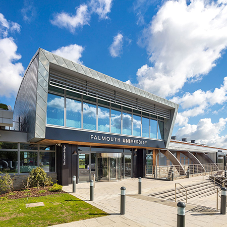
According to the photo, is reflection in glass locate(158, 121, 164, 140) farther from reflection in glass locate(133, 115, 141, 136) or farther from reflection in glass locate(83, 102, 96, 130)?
reflection in glass locate(83, 102, 96, 130)

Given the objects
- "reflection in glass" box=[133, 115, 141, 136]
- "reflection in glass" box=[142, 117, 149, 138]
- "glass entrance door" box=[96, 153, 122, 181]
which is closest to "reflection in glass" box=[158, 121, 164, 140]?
"reflection in glass" box=[142, 117, 149, 138]

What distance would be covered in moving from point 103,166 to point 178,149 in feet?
42.1

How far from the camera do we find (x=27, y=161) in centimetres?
1412

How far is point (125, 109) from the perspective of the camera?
1888 cm

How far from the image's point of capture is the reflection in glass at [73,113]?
14336mm

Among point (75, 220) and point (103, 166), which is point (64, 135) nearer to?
point (103, 166)

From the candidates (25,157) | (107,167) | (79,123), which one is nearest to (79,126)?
(79,123)

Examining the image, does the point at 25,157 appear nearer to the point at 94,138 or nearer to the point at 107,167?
the point at 94,138

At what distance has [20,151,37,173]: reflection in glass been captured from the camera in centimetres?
1388

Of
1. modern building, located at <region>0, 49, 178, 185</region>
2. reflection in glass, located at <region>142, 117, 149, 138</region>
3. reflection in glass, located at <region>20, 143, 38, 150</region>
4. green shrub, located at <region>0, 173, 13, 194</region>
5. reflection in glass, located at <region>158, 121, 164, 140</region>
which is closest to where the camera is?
green shrub, located at <region>0, 173, 13, 194</region>

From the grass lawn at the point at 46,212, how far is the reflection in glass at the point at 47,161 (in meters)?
4.81

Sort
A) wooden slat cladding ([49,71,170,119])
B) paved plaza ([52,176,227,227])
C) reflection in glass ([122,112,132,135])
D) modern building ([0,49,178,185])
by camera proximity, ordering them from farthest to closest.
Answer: reflection in glass ([122,112,132,135]), wooden slat cladding ([49,71,170,119]), modern building ([0,49,178,185]), paved plaza ([52,176,227,227])

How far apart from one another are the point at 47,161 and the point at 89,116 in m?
4.58

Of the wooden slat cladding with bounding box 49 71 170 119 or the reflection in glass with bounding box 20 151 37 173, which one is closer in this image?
the wooden slat cladding with bounding box 49 71 170 119
